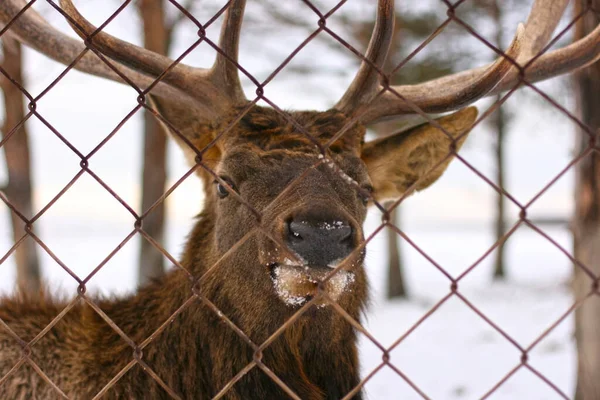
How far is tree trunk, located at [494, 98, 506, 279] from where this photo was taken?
16.0 m

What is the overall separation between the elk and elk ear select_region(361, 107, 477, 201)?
0.04ft

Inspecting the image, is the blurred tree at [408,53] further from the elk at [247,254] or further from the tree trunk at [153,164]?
the elk at [247,254]

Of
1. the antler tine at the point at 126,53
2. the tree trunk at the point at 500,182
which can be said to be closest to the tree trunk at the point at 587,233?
the antler tine at the point at 126,53

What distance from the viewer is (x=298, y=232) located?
2.43m

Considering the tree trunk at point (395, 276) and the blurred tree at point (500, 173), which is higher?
the blurred tree at point (500, 173)

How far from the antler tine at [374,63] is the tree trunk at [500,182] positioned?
44.1 feet

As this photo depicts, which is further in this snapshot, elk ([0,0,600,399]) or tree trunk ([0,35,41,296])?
tree trunk ([0,35,41,296])

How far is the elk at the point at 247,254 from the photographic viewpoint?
265cm

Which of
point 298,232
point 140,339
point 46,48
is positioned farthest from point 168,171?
point 298,232

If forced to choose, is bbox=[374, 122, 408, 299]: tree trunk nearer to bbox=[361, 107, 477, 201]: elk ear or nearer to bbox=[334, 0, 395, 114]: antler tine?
bbox=[361, 107, 477, 201]: elk ear

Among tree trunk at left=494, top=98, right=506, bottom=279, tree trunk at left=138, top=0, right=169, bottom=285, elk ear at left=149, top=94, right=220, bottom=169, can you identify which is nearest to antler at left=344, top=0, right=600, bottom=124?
elk ear at left=149, top=94, right=220, bottom=169

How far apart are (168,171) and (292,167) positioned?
7.29 meters

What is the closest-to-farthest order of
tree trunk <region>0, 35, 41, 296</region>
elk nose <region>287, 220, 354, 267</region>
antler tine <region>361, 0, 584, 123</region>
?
elk nose <region>287, 220, 354, 267</region> → antler tine <region>361, 0, 584, 123</region> → tree trunk <region>0, 35, 41, 296</region>

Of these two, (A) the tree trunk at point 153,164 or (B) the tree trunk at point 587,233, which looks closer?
(B) the tree trunk at point 587,233
